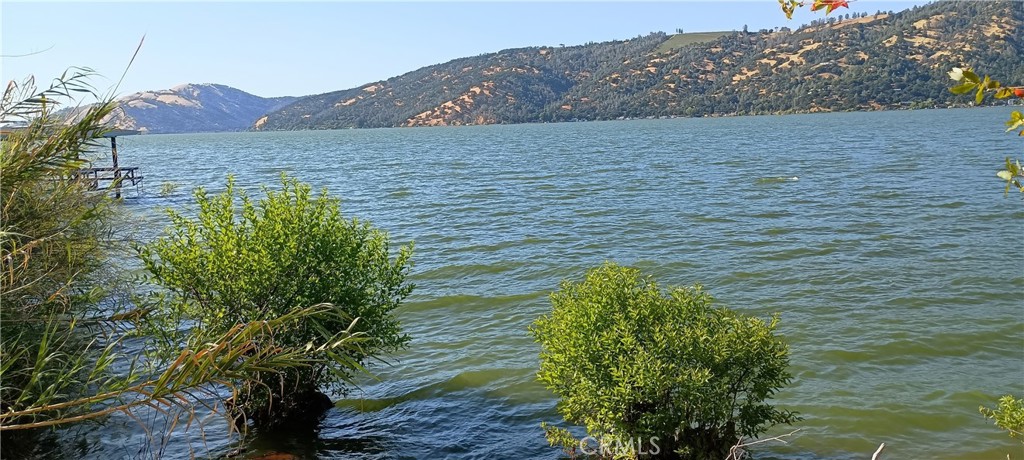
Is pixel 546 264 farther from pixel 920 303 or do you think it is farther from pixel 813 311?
A: pixel 920 303

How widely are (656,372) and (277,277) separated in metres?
5.34

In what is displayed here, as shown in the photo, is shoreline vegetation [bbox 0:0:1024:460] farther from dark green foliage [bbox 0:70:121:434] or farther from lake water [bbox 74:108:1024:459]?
lake water [bbox 74:108:1024:459]

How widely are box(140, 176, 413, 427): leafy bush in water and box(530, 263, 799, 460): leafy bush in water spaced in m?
2.91

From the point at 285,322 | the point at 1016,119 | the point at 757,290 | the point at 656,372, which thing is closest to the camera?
the point at 1016,119

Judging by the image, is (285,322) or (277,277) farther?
(277,277)

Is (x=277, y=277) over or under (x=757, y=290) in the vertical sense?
→ over

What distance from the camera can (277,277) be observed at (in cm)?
1036

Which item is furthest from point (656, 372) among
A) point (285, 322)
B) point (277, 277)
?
point (277, 277)

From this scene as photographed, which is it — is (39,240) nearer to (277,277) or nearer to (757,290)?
(277,277)

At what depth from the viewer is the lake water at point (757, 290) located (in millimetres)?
11453

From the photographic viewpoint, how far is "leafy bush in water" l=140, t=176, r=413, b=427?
10.2 meters

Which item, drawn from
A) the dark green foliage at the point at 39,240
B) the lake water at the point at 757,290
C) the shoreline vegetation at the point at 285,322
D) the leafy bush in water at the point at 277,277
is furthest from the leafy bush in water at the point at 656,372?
the dark green foliage at the point at 39,240

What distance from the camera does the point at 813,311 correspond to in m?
17.0

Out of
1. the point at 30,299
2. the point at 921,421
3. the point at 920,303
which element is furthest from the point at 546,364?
the point at 920,303
